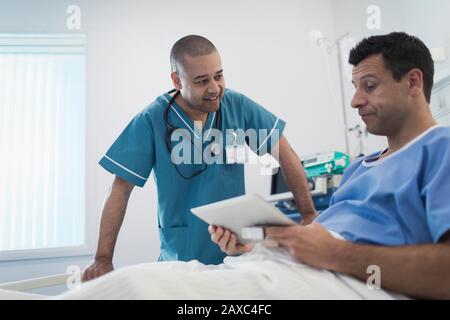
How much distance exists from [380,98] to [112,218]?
0.89 metres

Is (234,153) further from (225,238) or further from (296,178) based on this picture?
(225,238)

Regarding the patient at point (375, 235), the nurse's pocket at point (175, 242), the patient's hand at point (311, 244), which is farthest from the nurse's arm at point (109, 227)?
the patient's hand at point (311, 244)

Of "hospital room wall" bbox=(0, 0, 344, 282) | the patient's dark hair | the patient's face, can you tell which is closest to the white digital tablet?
the patient's face

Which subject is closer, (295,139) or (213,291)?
(213,291)

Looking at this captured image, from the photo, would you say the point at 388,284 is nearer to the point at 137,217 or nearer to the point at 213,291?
the point at 213,291

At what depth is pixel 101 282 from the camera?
0.65 m

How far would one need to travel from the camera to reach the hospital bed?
644 mm

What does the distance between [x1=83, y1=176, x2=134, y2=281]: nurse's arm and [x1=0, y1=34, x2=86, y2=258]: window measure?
1.42 m

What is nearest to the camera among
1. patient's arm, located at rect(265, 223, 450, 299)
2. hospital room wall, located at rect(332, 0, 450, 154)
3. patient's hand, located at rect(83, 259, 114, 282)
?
patient's arm, located at rect(265, 223, 450, 299)

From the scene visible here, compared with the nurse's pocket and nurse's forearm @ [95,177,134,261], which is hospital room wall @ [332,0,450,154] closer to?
the nurse's pocket

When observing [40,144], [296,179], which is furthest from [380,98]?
[40,144]

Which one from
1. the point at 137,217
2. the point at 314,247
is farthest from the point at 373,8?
the point at 314,247

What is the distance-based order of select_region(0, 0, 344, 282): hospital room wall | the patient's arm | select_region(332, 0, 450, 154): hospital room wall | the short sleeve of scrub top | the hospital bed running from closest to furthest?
the hospital bed, the patient's arm, the short sleeve of scrub top, select_region(332, 0, 450, 154): hospital room wall, select_region(0, 0, 344, 282): hospital room wall
